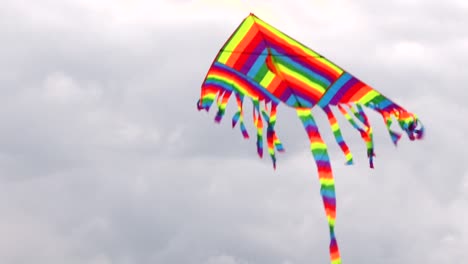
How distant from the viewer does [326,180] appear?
3522 centimetres

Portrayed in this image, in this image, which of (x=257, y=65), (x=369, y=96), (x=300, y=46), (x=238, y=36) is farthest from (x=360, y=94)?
(x=238, y=36)

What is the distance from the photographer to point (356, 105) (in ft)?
124

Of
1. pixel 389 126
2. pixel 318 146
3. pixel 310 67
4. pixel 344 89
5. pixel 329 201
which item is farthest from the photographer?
pixel 310 67

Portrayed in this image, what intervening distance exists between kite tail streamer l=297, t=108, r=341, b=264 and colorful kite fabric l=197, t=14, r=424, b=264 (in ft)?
4.07

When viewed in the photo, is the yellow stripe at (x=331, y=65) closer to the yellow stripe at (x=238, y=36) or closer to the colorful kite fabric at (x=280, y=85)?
the colorful kite fabric at (x=280, y=85)

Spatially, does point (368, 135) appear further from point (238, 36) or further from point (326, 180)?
point (238, 36)

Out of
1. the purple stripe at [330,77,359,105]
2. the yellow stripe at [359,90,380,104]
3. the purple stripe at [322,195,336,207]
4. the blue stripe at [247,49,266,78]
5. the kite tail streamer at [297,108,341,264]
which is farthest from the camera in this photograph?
the blue stripe at [247,49,266,78]

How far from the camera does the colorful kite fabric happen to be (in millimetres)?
37250

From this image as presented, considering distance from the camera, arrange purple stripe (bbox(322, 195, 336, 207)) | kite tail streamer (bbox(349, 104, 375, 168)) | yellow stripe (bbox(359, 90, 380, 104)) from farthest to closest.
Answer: yellow stripe (bbox(359, 90, 380, 104)) → kite tail streamer (bbox(349, 104, 375, 168)) → purple stripe (bbox(322, 195, 336, 207))

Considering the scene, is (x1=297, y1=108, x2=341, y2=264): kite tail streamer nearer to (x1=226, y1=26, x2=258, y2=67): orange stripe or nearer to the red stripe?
the red stripe

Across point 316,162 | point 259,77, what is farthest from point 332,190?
point 259,77

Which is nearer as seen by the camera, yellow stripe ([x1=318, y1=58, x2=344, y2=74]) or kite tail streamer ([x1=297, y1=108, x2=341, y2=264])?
kite tail streamer ([x1=297, y1=108, x2=341, y2=264])

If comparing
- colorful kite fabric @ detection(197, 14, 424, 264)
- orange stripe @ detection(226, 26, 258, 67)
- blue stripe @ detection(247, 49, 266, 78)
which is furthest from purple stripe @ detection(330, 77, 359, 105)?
orange stripe @ detection(226, 26, 258, 67)

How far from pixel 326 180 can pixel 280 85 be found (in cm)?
534
